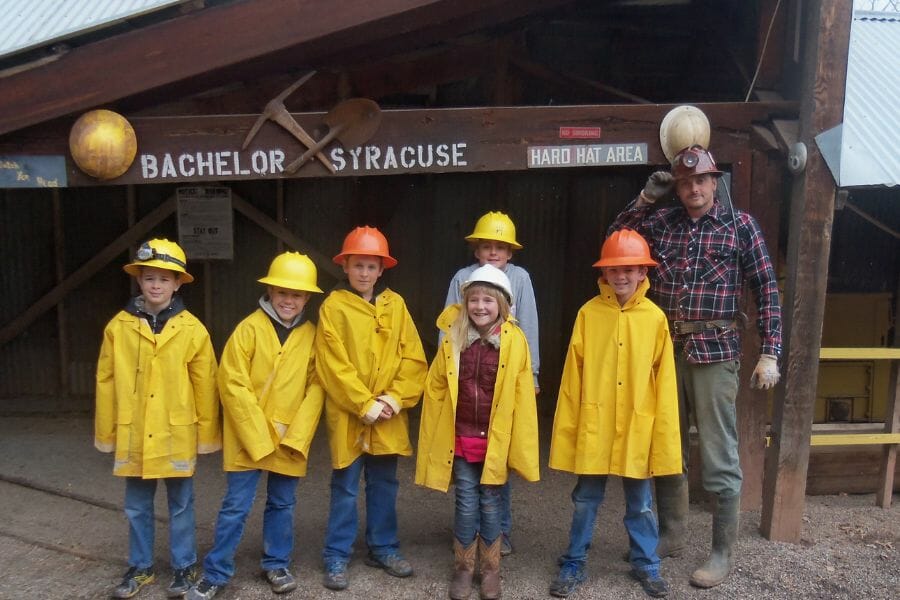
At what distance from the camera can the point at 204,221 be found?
656 centimetres

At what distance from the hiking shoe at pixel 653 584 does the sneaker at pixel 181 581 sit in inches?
89.8

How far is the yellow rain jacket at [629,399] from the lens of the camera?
365 cm

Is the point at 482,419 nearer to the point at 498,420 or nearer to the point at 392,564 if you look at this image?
the point at 498,420

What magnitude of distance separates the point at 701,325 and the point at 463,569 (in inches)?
69.6

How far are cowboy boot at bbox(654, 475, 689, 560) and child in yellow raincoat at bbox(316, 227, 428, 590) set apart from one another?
4.68 ft

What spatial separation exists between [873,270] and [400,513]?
4.94 m

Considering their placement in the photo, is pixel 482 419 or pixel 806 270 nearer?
pixel 482 419

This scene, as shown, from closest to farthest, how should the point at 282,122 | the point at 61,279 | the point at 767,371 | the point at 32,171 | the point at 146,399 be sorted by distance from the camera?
the point at 146,399
the point at 767,371
the point at 32,171
the point at 282,122
the point at 61,279

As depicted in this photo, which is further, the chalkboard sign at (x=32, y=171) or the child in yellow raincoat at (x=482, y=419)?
the chalkboard sign at (x=32, y=171)

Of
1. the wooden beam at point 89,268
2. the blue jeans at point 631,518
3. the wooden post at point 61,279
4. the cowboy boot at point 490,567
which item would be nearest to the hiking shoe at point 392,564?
the cowboy boot at point 490,567

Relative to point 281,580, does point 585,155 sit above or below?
above

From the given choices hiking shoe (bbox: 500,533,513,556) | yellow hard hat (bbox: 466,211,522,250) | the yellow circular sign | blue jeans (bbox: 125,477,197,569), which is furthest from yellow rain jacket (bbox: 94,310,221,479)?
hiking shoe (bbox: 500,533,513,556)

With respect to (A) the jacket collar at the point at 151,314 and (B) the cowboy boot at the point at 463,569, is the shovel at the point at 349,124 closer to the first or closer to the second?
(A) the jacket collar at the point at 151,314

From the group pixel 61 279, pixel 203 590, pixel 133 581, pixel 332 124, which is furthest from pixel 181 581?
pixel 61 279
